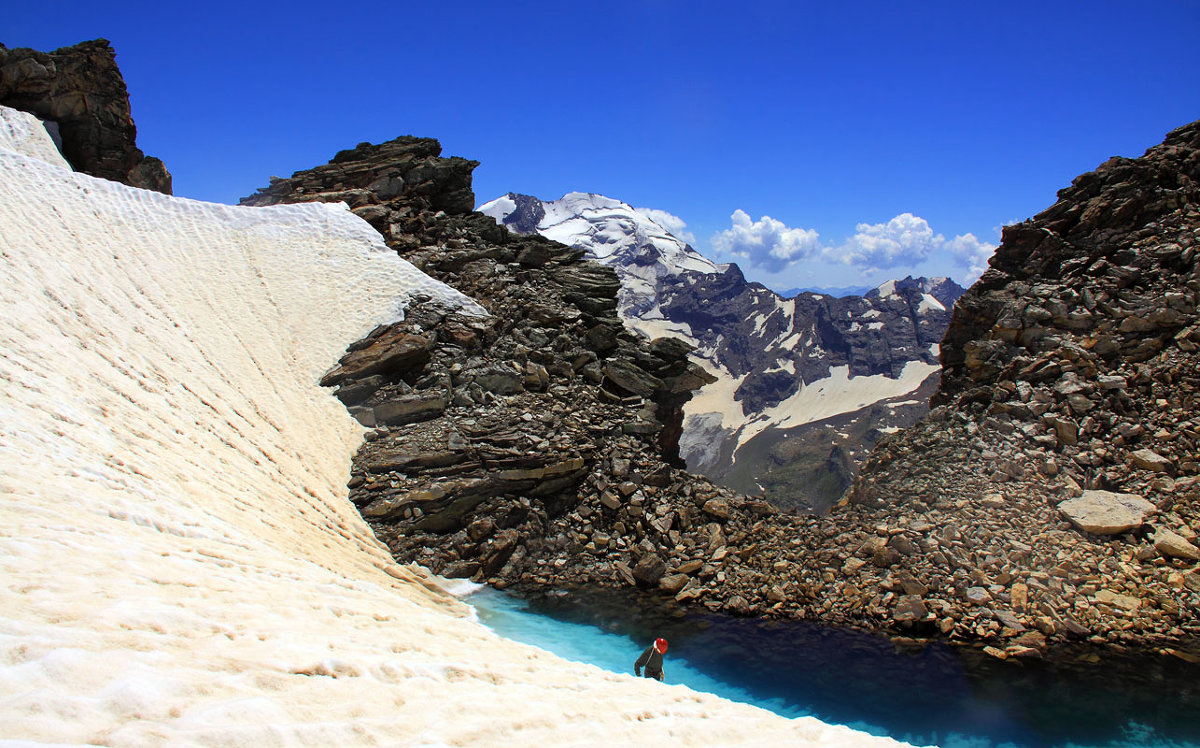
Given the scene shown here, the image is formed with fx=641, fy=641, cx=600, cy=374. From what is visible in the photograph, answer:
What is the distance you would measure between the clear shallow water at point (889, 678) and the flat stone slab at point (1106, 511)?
4522 millimetres

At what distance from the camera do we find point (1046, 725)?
554 inches

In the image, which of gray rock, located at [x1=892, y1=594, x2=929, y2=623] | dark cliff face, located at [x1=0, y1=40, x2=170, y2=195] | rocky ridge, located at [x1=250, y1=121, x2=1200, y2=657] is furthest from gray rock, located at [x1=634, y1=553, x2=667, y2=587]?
dark cliff face, located at [x1=0, y1=40, x2=170, y2=195]

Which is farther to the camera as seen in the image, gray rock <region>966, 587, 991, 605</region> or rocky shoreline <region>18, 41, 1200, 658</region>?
rocky shoreline <region>18, 41, 1200, 658</region>

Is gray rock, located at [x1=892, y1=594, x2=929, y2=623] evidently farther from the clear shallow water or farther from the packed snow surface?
the packed snow surface

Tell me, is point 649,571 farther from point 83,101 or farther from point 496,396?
→ point 83,101

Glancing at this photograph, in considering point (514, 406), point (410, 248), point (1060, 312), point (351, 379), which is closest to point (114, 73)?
point (410, 248)

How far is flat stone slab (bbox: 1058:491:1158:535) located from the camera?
19.9 metres

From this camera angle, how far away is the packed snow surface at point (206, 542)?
19.5ft

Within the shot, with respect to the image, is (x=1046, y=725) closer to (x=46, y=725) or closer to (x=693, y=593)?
(x=693, y=593)

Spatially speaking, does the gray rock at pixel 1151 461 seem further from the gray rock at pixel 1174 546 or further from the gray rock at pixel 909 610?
the gray rock at pixel 909 610

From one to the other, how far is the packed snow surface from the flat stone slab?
15.6 m

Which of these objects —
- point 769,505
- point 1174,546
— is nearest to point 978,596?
point 1174,546

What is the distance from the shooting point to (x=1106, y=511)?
66.9 ft

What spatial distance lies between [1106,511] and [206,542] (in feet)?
81.7
